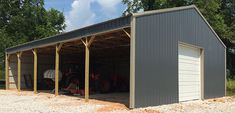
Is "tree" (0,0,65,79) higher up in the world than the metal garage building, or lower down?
higher up

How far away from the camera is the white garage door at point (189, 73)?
47.7 ft

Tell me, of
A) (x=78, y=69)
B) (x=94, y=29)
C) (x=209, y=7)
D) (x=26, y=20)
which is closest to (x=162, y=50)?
(x=94, y=29)

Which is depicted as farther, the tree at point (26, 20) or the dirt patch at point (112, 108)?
the tree at point (26, 20)

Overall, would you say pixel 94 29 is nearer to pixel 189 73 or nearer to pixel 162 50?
pixel 162 50

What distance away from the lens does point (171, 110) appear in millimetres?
11539

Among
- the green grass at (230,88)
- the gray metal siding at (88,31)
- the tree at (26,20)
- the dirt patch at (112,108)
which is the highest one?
the tree at (26,20)

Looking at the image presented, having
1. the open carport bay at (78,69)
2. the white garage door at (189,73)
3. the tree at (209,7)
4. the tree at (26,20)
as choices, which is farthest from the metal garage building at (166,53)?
the tree at (26,20)

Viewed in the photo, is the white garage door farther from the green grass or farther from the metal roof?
the green grass

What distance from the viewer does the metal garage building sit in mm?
11734

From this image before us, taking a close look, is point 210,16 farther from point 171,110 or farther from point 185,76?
point 171,110

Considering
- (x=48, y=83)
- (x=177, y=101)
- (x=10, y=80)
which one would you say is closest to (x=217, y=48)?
(x=177, y=101)

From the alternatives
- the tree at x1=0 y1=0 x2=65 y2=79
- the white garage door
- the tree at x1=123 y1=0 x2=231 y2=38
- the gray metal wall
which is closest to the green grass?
the tree at x1=123 y1=0 x2=231 y2=38

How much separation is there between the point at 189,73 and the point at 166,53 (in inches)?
99.9

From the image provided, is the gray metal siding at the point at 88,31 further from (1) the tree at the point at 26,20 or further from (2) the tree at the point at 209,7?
(1) the tree at the point at 26,20
